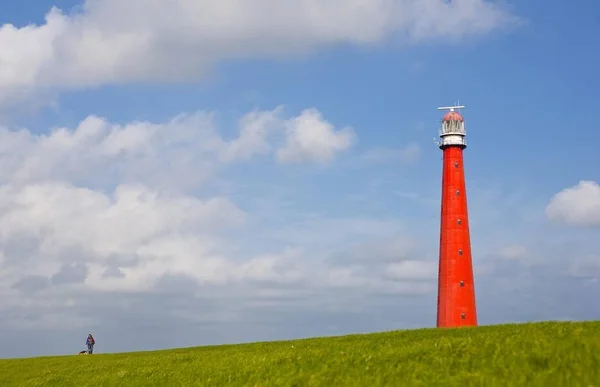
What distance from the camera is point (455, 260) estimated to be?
6950 cm

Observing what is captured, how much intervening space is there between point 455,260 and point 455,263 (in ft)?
0.93

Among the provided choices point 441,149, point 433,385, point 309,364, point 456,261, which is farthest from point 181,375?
point 441,149

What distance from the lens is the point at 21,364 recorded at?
55.0 meters

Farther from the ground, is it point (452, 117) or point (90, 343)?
point (452, 117)

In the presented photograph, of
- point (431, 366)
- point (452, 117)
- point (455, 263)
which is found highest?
point (452, 117)

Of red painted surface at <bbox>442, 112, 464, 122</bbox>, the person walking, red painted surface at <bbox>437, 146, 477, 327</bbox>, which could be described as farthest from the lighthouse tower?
the person walking

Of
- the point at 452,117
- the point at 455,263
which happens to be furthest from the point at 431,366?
the point at 452,117

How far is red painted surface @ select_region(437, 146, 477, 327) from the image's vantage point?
69062mm

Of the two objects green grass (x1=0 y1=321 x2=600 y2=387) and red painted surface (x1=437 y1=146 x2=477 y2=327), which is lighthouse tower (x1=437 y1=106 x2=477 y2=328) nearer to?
red painted surface (x1=437 y1=146 x2=477 y2=327)

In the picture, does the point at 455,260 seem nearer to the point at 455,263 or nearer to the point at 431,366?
the point at 455,263

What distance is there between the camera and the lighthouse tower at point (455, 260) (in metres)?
69.1

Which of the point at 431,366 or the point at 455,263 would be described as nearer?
the point at 431,366

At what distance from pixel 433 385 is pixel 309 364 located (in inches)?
299

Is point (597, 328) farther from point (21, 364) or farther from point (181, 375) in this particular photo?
point (21, 364)
